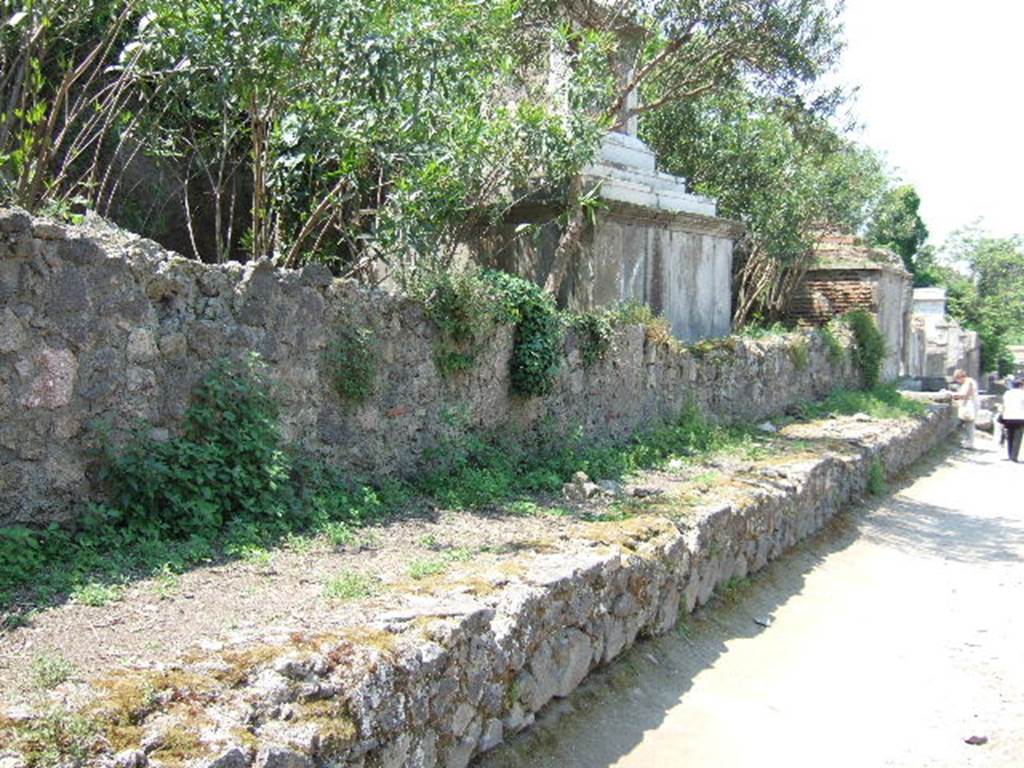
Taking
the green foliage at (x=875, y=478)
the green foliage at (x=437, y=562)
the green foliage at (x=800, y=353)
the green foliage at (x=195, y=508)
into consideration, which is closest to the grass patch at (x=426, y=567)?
the green foliage at (x=437, y=562)

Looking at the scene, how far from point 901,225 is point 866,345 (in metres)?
13.9

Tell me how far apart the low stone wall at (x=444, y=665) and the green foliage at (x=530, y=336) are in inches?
60.8

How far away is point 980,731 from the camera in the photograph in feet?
19.3

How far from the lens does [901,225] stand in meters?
30.3

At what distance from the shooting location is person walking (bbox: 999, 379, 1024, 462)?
58.7 feet

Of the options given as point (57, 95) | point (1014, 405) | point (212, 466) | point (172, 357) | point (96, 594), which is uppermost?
point (57, 95)

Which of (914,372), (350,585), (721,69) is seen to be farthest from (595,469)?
(914,372)

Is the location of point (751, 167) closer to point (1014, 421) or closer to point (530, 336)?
point (1014, 421)

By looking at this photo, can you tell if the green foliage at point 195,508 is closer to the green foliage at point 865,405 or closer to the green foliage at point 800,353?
the green foliage at point 800,353

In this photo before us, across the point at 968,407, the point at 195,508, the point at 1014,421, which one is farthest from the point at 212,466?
the point at 968,407

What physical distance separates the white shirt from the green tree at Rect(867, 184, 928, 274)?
7.89m

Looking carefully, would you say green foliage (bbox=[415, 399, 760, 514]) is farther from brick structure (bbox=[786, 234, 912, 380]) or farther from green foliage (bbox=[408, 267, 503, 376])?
brick structure (bbox=[786, 234, 912, 380])

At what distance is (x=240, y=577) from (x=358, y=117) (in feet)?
13.4

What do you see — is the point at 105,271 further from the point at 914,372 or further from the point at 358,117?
the point at 914,372
